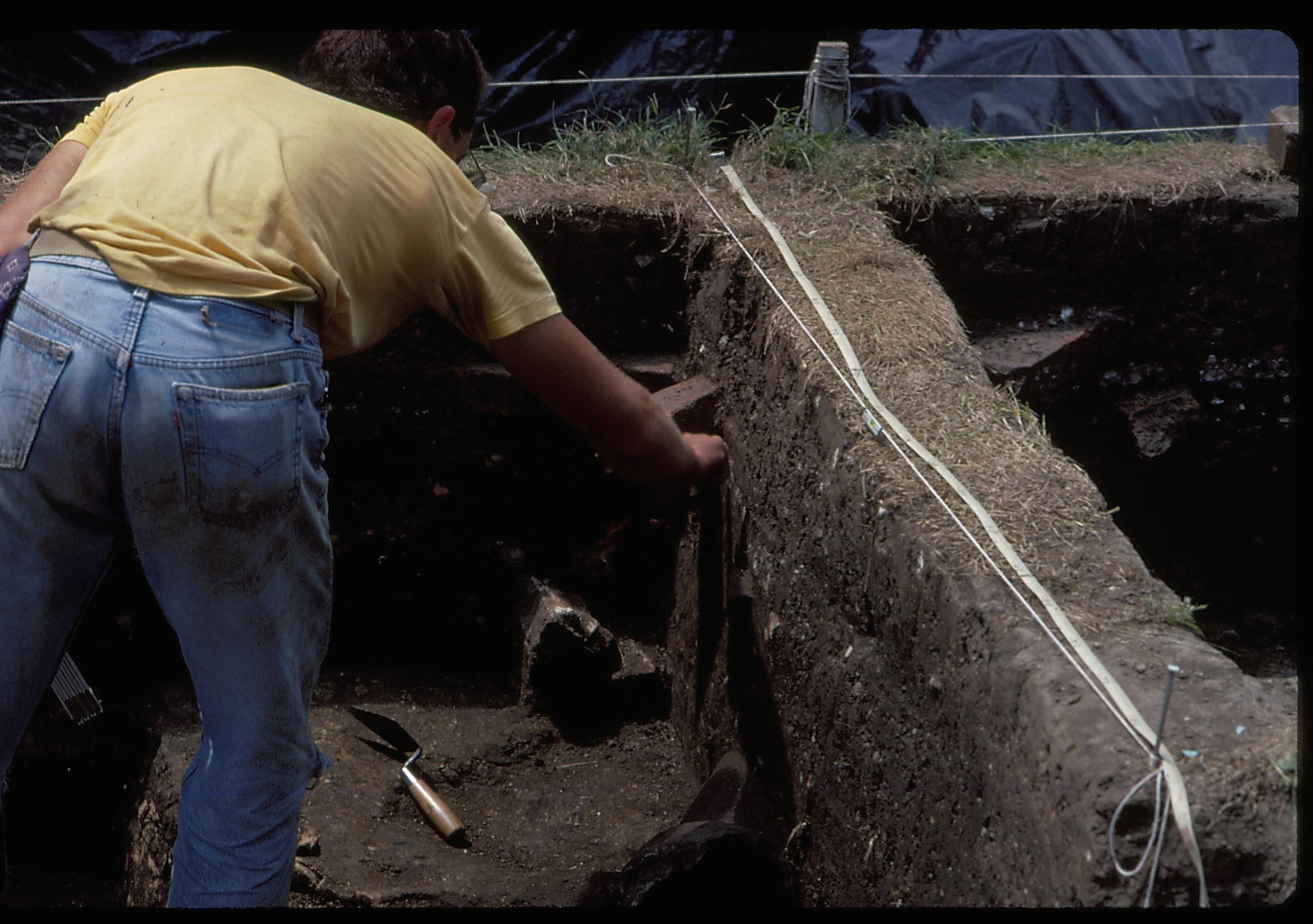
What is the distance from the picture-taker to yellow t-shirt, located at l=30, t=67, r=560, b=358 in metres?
1.55

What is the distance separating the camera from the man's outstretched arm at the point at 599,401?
183cm

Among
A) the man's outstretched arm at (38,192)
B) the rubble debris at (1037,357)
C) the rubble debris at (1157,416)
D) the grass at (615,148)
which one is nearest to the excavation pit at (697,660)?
the grass at (615,148)

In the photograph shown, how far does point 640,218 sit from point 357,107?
1816mm

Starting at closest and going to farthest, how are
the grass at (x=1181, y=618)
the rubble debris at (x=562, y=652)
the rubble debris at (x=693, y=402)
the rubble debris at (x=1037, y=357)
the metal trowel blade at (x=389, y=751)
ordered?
1. the grass at (x=1181, y=618)
2. the rubble debris at (x=693, y=402)
3. the metal trowel blade at (x=389, y=751)
4. the rubble debris at (x=562, y=652)
5. the rubble debris at (x=1037, y=357)

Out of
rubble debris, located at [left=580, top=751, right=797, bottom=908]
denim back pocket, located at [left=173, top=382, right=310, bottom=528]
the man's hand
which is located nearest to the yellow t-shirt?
denim back pocket, located at [left=173, top=382, right=310, bottom=528]

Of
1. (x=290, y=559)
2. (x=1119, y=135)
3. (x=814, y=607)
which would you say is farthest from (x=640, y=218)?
(x=1119, y=135)

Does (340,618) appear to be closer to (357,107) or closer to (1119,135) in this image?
(357,107)

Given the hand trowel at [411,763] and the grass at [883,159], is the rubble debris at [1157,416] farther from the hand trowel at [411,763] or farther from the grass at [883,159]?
the hand trowel at [411,763]

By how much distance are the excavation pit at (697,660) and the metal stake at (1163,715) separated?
0.11 feet

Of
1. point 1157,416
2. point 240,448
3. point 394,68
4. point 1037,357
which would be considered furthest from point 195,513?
point 1157,416

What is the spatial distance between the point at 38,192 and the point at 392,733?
1790mm

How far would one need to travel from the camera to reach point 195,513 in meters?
1.58

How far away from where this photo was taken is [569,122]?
462cm

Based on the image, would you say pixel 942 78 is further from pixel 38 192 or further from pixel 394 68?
pixel 38 192
